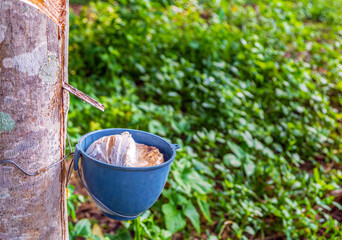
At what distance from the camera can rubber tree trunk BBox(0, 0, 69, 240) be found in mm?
928

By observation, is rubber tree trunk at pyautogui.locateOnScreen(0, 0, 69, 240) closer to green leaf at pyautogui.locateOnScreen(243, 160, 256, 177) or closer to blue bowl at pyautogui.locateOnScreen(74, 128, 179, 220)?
blue bowl at pyautogui.locateOnScreen(74, 128, 179, 220)

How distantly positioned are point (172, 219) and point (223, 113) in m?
1.32

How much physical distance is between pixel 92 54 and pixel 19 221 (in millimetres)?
2755

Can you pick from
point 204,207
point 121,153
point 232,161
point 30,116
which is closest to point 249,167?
point 232,161

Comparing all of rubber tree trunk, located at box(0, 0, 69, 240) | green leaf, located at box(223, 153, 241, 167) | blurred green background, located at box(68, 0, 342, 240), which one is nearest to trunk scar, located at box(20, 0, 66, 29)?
rubber tree trunk, located at box(0, 0, 69, 240)

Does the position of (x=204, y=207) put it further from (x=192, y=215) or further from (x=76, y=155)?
(x=76, y=155)

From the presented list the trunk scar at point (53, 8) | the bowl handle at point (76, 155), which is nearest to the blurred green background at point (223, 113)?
the bowl handle at point (76, 155)

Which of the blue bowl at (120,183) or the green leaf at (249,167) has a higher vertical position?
the blue bowl at (120,183)

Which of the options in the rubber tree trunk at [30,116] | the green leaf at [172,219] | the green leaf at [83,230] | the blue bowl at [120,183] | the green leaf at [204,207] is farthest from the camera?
the green leaf at [204,207]

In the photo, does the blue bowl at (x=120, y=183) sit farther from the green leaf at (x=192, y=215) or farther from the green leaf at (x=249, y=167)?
the green leaf at (x=249, y=167)

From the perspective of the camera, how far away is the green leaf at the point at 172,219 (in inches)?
76.4

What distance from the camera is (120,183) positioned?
3.58ft

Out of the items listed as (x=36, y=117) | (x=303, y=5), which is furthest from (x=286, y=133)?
(x=303, y=5)

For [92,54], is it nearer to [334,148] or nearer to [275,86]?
[275,86]
